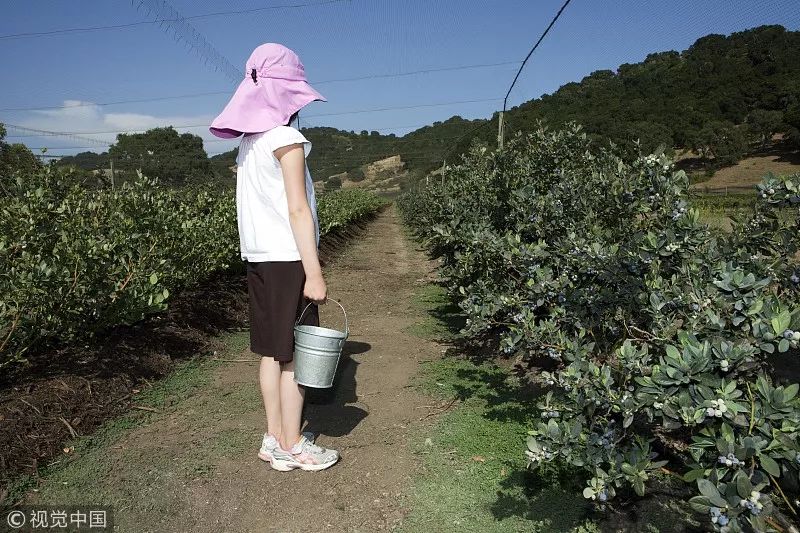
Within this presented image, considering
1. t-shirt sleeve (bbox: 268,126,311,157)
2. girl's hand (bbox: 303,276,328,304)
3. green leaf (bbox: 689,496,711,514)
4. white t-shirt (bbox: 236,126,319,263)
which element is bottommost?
green leaf (bbox: 689,496,711,514)

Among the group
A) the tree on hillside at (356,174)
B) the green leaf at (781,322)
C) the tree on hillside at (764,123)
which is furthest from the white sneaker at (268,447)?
the tree on hillside at (356,174)

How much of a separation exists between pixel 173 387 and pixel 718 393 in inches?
125

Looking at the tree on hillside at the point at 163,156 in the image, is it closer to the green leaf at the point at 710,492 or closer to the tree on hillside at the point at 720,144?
the tree on hillside at the point at 720,144

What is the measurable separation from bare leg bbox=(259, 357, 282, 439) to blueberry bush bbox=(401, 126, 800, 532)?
3.56ft

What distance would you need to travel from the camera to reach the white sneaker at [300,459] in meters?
2.54

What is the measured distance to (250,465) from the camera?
2.61 metres

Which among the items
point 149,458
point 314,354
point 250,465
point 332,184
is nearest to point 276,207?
point 314,354

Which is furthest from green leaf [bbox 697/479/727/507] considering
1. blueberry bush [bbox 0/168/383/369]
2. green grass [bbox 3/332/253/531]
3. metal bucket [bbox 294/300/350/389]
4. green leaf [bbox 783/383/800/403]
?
blueberry bush [bbox 0/168/383/369]

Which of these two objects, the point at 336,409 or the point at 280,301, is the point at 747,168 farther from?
the point at 280,301

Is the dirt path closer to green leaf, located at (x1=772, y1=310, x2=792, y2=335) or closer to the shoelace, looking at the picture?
the shoelace

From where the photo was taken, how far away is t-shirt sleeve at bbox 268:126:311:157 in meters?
2.30

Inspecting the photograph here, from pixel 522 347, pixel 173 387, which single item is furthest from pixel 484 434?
pixel 173 387

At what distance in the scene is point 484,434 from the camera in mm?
2916

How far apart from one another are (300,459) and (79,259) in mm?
1812
